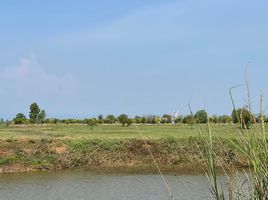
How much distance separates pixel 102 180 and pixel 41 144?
9.17 m

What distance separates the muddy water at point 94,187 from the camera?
73.6 feet

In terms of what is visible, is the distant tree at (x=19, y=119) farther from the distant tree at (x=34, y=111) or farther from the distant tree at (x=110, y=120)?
the distant tree at (x=110, y=120)

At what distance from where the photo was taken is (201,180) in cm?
2748

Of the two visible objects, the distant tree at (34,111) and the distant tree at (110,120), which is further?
the distant tree at (110,120)

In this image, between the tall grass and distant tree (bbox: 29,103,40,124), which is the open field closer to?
the tall grass

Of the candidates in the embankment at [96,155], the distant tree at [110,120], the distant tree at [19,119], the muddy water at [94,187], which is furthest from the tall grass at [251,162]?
the distant tree at [110,120]

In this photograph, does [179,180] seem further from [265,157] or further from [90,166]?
[265,157]

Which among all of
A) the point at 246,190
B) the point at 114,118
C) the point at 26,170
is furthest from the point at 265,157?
the point at 114,118

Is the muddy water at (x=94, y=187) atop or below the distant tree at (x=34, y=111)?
below

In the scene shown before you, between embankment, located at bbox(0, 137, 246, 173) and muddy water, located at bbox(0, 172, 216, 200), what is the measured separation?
8.05 ft

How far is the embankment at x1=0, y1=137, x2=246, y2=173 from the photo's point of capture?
33.6 m

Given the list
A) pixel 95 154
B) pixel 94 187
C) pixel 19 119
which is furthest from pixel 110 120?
pixel 94 187

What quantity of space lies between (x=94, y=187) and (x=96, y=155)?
32.2ft

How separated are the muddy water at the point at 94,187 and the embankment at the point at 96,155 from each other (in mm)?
2453
